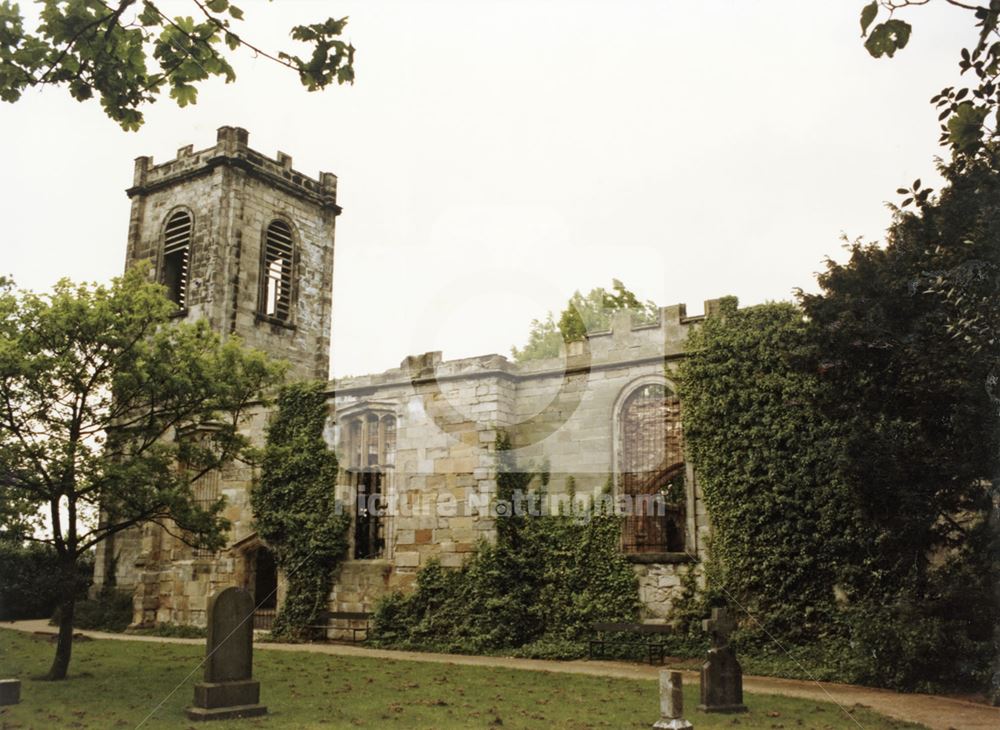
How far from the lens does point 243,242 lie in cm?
2631

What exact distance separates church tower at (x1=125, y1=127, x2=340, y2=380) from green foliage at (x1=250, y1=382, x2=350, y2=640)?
638cm

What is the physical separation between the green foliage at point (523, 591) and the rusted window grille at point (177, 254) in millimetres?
14361

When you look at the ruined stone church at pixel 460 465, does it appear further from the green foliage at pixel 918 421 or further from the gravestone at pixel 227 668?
the gravestone at pixel 227 668

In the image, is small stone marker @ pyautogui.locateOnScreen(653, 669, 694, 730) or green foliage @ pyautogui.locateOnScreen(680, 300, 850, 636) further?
green foliage @ pyautogui.locateOnScreen(680, 300, 850, 636)

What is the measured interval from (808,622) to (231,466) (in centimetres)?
1321

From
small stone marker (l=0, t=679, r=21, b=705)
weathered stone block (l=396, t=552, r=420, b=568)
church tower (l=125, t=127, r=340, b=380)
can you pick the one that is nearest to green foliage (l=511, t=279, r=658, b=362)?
church tower (l=125, t=127, r=340, b=380)

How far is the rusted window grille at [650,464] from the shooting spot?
1655cm

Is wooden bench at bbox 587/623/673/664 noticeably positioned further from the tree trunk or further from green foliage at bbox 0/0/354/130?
green foliage at bbox 0/0/354/130

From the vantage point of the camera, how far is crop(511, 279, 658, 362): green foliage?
35.9 meters

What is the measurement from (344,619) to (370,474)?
10.3 feet

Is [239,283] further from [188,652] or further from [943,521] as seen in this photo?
[943,521]

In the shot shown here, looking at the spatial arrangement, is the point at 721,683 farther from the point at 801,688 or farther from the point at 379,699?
the point at 379,699

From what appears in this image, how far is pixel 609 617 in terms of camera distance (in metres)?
15.8

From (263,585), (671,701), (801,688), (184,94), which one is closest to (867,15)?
(184,94)
